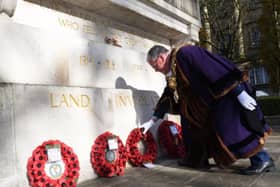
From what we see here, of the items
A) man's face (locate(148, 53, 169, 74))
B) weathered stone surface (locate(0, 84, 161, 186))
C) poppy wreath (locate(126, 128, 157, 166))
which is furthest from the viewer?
poppy wreath (locate(126, 128, 157, 166))

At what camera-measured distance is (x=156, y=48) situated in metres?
4.11

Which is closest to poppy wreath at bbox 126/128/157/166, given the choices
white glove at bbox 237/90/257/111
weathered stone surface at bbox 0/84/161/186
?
weathered stone surface at bbox 0/84/161/186

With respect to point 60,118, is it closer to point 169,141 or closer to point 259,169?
point 169,141

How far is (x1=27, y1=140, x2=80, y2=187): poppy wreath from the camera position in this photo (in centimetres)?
307

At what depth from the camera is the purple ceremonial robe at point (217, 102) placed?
11.9 feet

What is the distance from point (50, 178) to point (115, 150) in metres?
0.95

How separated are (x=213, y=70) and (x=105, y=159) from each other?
4.82 ft

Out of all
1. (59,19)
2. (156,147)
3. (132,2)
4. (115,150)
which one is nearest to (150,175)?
(115,150)

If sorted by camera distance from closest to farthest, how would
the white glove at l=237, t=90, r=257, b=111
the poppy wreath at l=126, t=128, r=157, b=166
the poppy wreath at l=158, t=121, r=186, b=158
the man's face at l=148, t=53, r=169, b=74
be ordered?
the white glove at l=237, t=90, r=257, b=111 < the man's face at l=148, t=53, r=169, b=74 < the poppy wreath at l=126, t=128, r=157, b=166 < the poppy wreath at l=158, t=121, r=186, b=158

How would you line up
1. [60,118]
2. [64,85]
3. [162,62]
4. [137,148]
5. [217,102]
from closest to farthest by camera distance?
[60,118] → [217,102] → [64,85] → [162,62] → [137,148]

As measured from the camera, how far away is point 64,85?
397 centimetres

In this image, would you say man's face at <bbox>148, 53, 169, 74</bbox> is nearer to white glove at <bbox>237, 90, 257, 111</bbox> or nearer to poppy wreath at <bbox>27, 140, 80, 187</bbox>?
white glove at <bbox>237, 90, 257, 111</bbox>

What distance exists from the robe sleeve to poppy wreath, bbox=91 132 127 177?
46.4 inches

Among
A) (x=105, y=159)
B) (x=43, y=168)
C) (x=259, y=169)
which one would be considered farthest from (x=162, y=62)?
(x=43, y=168)
